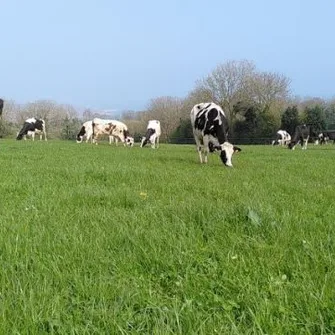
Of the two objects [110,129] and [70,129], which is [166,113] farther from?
[110,129]

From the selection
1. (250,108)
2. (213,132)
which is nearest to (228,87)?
(250,108)

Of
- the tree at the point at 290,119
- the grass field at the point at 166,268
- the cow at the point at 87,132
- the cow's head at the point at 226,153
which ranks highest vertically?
→ the tree at the point at 290,119

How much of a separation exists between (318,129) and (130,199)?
5828cm

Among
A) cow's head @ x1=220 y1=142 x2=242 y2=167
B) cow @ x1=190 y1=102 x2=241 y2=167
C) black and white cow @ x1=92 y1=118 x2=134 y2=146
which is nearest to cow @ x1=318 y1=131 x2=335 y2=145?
black and white cow @ x1=92 y1=118 x2=134 y2=146

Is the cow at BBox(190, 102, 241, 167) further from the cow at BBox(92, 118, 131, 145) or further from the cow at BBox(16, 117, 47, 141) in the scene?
the cow at BBox(16, 117, 47, 141)

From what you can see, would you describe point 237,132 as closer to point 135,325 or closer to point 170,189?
point 170,189

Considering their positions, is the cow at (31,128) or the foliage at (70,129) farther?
the foliage at (70,129)

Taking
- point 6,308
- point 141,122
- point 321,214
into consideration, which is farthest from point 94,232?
point 141,122

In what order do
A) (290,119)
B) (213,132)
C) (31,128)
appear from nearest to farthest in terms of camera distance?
(213,132)
(31,128)
(290,119)

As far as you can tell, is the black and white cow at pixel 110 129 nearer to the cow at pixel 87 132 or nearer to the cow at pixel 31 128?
the cow at pixel 87 132

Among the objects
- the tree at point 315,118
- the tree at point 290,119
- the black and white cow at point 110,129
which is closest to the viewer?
the black and white cow at point 110,129

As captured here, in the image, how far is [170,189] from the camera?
6.77 meters

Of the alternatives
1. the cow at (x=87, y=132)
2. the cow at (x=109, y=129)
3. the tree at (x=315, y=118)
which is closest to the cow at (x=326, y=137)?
the tree at (x=315, y=118)

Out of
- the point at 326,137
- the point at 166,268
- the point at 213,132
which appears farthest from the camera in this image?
the point at 326,137
